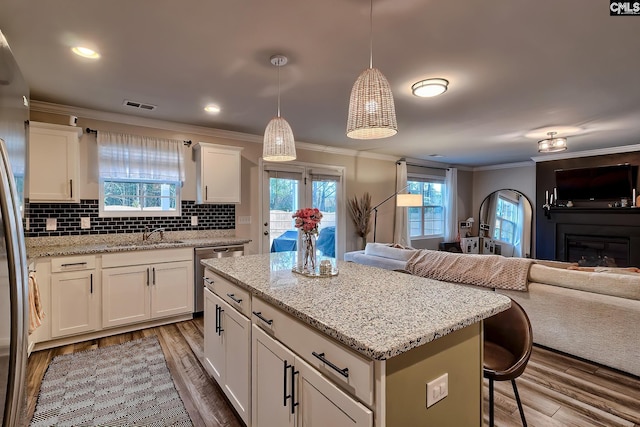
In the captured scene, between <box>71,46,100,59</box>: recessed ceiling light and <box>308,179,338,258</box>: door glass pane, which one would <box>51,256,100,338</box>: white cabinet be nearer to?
<box>71,46,100,59</box>: recessed ceiling light

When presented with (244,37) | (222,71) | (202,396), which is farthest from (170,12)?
(202,396)

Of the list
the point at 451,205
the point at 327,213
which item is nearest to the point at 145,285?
the point at 327,213

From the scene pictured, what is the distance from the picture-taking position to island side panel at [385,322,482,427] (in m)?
1.00

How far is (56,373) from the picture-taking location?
244 centimetres

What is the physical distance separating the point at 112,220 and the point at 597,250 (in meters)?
7.78

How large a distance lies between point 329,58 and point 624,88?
108 inches

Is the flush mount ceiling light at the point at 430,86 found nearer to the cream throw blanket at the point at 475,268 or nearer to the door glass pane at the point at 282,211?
the cream throw blanket at the point at 475,268

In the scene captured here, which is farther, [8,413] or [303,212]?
[303,212]

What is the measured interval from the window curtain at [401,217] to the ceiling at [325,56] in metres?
2.62

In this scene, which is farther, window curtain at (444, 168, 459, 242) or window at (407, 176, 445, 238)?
window curtain at (444, 168, 459, 242)

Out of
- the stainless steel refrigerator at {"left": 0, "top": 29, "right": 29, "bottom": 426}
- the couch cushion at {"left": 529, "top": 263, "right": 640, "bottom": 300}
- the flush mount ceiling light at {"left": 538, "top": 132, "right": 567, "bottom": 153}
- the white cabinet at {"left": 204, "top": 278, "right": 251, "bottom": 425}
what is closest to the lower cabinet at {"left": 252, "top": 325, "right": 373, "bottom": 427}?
the white cabinet at {"left": 204, "top": 278, "right": 251, "bottom": 425}

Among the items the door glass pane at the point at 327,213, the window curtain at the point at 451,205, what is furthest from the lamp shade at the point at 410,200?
the window curtain at the point at 451,205

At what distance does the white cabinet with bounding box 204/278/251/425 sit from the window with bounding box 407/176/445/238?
5369 mm

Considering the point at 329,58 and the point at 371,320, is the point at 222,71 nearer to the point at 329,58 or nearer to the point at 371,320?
the point at 329,58
